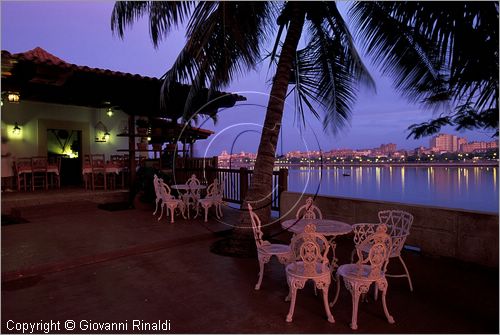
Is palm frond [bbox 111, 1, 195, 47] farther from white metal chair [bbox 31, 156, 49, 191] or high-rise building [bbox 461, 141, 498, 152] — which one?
white metal chair [bbox 31, 156, 49, 191]

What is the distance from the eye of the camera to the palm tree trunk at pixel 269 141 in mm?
5180

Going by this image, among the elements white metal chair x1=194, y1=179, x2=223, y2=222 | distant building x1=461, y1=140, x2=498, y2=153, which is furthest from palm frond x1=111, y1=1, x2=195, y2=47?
distant building x1=461, y1=140, x2=498, y2=153

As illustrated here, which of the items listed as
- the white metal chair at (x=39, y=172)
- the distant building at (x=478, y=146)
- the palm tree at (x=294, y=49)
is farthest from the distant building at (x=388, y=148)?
the white metal chair at (x=39, y=172)

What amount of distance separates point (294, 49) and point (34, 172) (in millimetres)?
8849

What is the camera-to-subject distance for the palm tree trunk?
5.18 m

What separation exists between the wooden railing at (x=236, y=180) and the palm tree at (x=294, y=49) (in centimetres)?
179

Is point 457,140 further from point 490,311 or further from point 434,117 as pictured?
point 490,311

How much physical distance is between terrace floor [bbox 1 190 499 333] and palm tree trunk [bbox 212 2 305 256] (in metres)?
0.59

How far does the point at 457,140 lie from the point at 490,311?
3.20 metres

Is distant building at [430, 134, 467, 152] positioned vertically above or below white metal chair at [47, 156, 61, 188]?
above

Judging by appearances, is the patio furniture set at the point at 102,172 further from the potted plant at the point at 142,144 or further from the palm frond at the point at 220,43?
the palm frond at the point at 220,43

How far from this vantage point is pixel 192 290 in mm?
3604

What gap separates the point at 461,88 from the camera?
315 cm

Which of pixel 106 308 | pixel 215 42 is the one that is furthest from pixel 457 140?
pixel 106 308
